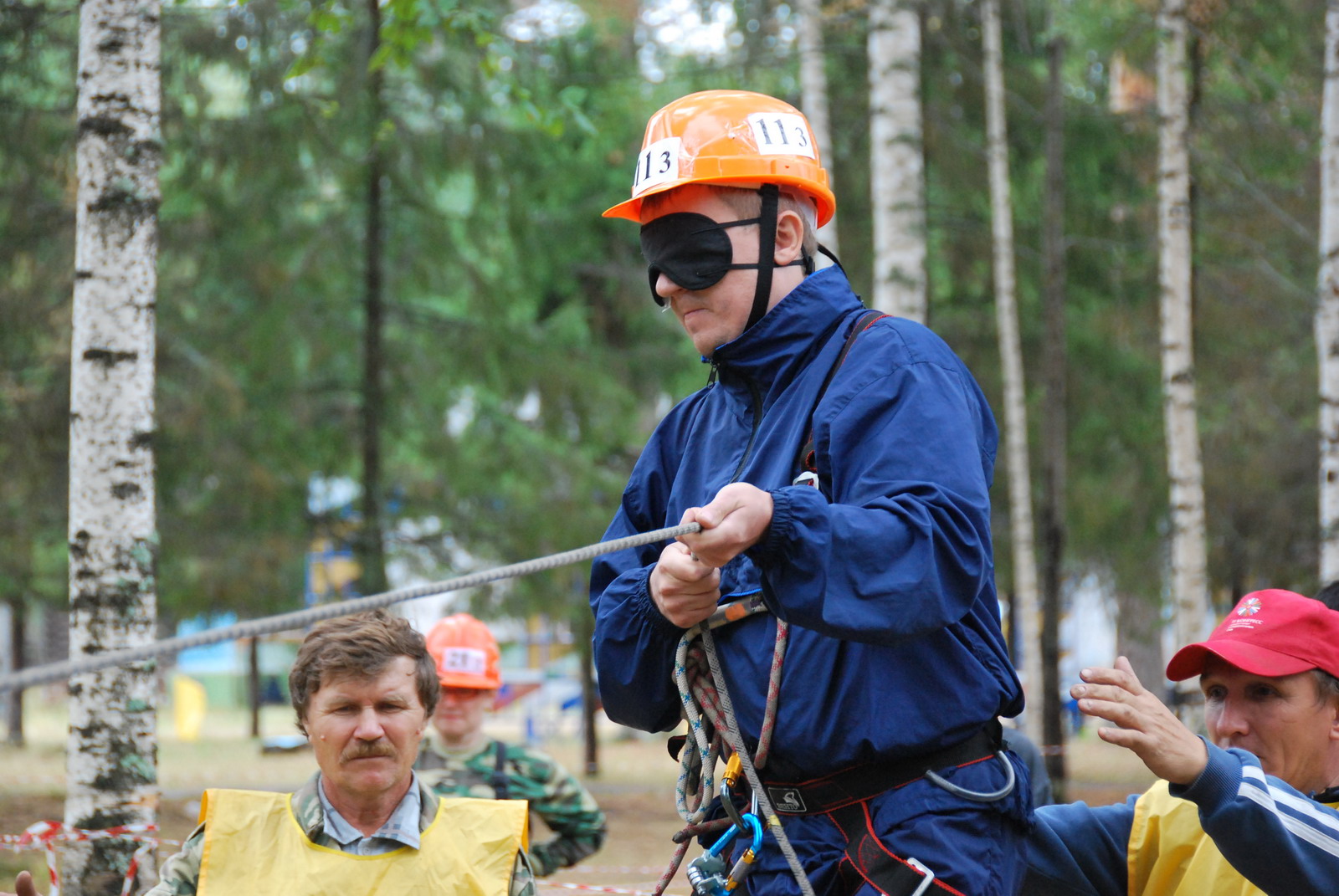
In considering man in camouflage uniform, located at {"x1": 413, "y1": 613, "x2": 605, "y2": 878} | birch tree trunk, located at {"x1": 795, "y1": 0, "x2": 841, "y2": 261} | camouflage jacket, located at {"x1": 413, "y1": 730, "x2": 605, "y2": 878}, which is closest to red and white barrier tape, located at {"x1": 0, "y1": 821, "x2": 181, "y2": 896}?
man in camouflage uniform, located at {"x1": 413, "y1": 613, "x2": 605, "y2": 878}

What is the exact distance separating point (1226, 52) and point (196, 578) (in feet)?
34.1

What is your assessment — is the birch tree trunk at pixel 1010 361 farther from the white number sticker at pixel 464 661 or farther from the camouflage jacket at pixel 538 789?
the camouflage jacket at pixel 538 789

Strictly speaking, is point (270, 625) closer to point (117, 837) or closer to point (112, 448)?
point (112, 448)

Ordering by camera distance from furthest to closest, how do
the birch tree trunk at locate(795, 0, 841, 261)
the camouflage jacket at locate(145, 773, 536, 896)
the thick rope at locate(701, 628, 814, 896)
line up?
the birch tree trunk at locate(795, 0, 841, 261) < the camouflage jacket at locate(145, 773, 536, 896) < the thick rope at locate(701, 628, 814, 896)

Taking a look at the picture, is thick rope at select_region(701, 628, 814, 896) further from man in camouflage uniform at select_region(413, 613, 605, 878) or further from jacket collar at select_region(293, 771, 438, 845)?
man in camouflage uniform at select_region(413, 613, 605, 878)

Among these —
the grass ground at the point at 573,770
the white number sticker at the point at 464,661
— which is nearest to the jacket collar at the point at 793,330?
the grass ground at the point at 573,770

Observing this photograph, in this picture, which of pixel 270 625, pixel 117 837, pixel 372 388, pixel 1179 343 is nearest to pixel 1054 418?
pixel 1179 343

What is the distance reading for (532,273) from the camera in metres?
14.4

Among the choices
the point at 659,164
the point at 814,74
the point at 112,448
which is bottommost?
the point at 112,448

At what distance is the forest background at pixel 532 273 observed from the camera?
11.0 meters

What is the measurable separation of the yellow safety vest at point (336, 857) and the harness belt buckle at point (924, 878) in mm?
1154

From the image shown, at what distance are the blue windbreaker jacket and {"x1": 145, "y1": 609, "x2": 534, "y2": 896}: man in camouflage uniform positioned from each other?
622mm

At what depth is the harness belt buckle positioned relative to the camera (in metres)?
2.15

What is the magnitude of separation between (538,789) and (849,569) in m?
3.84
